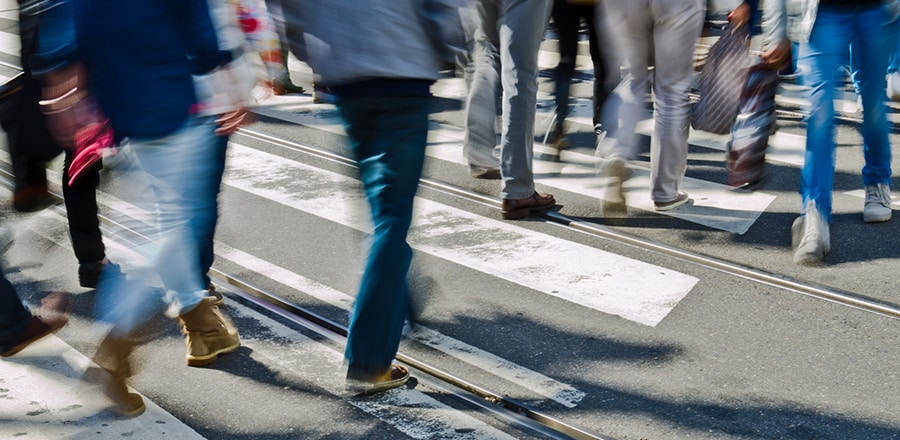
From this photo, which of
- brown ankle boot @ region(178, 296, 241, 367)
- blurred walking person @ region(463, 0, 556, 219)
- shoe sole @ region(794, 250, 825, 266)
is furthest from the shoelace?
brown ankle boot @ region(178, 296, 241, 367)

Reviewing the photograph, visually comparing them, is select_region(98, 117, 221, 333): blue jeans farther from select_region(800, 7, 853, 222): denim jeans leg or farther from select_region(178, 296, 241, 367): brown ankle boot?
select_region(800, 7, 853, 222): denim jeans leg

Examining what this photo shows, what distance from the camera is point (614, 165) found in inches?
196

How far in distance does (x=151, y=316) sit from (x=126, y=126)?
0.64m

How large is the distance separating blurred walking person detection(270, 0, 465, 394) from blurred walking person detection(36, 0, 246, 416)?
1.14ft

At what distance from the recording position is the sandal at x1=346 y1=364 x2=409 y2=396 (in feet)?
11.0

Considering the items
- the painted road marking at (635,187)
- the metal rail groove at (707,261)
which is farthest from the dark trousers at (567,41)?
the metal rail groove at (707,261)

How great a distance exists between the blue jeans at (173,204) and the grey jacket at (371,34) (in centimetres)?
46

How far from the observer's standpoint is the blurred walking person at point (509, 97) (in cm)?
479

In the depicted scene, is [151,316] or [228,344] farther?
[228,344]

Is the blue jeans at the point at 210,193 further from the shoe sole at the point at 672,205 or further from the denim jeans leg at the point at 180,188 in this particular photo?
the shoe sole at the point at 672,205

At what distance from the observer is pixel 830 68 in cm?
431

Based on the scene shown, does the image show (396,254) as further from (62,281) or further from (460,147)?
(460,147)

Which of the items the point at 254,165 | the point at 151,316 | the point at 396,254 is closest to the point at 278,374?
the point at 151,316

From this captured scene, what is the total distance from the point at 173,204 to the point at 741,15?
2.86 m
